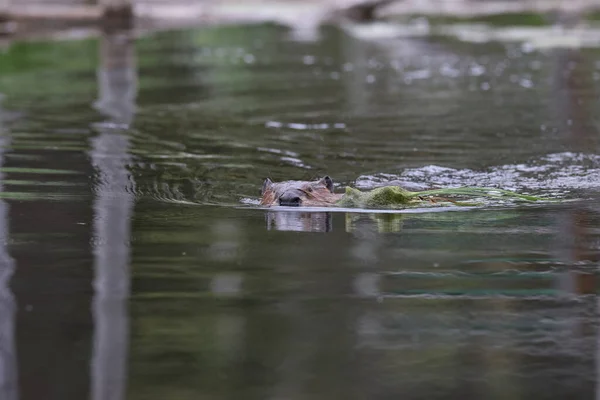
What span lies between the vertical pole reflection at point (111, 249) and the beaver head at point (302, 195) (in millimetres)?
720

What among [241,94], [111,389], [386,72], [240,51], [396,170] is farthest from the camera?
[240,51]

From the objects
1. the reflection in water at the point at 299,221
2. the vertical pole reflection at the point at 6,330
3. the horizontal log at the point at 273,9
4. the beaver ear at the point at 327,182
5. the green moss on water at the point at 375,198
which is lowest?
the vertical pole reflection at the point at 6,330

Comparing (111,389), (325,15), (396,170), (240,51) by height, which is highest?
(325,15)

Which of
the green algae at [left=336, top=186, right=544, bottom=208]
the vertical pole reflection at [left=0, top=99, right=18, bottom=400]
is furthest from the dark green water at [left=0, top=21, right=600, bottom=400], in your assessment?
the green algae at [left=336, top=186, right=544, bottom=208]

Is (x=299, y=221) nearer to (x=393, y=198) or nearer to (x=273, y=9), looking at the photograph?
(x=393, y=198)

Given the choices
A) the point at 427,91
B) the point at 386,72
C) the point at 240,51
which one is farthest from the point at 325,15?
the point at 427,91

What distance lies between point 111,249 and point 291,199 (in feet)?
3.83

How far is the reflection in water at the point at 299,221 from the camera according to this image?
5.29 m

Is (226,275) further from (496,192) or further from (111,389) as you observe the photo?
(496,192)

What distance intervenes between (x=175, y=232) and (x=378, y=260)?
42.1 inches

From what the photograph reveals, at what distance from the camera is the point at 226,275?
14.6ft

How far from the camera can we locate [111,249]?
4.86 meters

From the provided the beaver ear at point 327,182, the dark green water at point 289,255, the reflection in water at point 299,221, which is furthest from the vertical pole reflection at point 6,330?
the beaver ear at point 327,182

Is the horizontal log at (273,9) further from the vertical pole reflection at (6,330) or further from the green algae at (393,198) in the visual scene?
the vertical pole reflection at (6,330)
